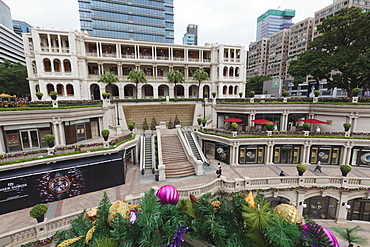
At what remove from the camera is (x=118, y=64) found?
43.2 m

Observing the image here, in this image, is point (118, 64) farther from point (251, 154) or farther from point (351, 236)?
point (351, 236)

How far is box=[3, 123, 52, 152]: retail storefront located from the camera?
18.4 metres

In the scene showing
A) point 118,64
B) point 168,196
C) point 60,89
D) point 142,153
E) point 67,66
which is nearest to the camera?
point 168,196

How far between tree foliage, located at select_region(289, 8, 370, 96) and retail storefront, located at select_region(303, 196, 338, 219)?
2167 cm

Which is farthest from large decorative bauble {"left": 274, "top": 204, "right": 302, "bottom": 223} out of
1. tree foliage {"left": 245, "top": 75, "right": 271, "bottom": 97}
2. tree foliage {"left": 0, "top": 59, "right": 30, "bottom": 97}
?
tree foliage {"left": 245, "top": 75, "right": 271, "bottom": 97}

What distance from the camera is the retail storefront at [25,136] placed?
18375mm

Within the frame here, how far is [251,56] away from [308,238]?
14609 cm

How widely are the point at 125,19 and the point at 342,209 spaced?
7523 cm

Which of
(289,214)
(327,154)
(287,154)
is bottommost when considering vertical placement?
(287,154)

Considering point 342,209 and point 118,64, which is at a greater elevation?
point 118,64

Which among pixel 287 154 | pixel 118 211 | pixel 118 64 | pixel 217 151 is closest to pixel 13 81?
pixel 118 64

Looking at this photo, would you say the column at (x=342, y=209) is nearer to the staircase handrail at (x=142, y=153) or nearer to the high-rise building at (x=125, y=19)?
the staircase handrail at (x=142, y=153)

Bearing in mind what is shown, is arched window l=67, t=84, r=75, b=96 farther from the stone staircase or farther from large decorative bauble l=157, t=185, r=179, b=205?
large decorative bauble l=157, t=185, r=179, b=205

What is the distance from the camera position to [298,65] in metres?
34.0
